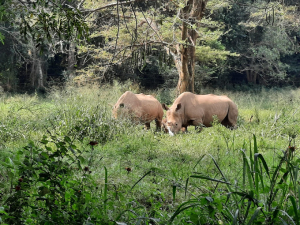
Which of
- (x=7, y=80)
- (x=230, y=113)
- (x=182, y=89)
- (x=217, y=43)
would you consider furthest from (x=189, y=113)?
(x=7, y=80)

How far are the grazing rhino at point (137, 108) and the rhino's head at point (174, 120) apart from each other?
676mm

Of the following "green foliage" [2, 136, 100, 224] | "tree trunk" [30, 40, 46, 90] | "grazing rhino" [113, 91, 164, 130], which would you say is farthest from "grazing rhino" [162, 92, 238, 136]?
"tree trunk" [30, 40, 46, 90]

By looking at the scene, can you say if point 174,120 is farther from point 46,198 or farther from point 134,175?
point 46,198

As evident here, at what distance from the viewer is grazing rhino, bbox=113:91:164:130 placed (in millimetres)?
8703

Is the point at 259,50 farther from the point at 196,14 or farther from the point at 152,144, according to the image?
the point at 152,144

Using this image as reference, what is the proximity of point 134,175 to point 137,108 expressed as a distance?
16.8 feet

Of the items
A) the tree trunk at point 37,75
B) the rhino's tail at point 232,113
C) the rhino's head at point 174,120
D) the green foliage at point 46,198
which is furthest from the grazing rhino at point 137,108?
the tree trunk at point 37,75

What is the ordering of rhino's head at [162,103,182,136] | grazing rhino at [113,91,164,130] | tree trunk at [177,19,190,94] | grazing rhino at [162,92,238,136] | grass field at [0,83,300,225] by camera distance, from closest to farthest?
1. grass field at [0,83,300,225]
2. grazing rhino at [113,91,164,130]
3. rhino's head at [162,103,182,136]
4. grazing rhino at [162,92,238,136]
5. tree trunk at [177,19,190,94]

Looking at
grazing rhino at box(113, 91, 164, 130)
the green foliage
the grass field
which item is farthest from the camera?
grazing rhino at box(113, 91, 164, 130)

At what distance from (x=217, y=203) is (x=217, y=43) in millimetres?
22259

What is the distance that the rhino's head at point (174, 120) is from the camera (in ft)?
29.4

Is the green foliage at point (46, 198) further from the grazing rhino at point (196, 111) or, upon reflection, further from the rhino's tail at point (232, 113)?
the rhino's tail at point (232, 113)

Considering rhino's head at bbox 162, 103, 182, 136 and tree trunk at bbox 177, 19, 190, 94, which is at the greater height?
tree trunk at bbox 177, 19, 190, 94

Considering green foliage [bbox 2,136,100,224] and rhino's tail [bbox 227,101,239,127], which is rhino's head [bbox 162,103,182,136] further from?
green foliage [bbox 2,136,100,224]
